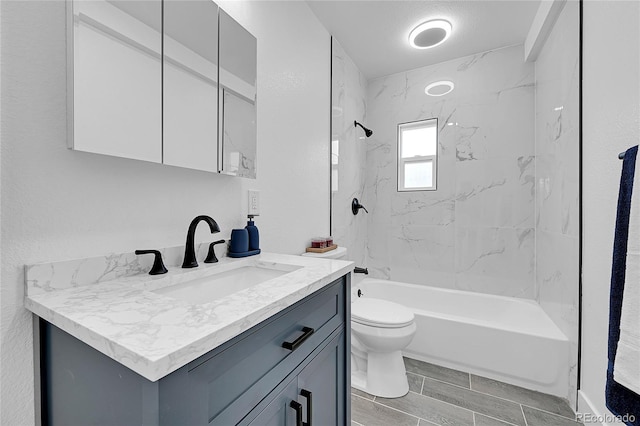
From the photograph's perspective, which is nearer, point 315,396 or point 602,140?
point 315,396

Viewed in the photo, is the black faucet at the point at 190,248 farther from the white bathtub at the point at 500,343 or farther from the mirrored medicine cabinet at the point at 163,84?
the white bathtub at the point at 500,343

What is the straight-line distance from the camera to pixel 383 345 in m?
1.70

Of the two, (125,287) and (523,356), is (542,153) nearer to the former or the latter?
(523,356)

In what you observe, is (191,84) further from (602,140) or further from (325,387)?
(602,140)

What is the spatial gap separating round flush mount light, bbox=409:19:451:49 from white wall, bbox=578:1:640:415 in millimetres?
851

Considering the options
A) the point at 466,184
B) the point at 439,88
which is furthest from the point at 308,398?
the point at 439,88

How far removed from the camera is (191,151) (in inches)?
41.9

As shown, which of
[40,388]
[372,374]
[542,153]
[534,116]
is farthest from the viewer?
[534,116]

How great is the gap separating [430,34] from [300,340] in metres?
2.43

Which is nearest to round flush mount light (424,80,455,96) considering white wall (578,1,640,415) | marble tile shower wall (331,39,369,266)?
marble tile shower wall (331,39,369,266)

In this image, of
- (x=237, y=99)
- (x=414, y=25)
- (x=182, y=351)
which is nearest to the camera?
(x=182, y=351)

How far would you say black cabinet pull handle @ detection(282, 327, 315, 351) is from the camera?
2.49 feet

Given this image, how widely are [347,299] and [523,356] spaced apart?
1497 millimetres

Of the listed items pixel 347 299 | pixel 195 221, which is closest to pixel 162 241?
pixel 195 221
